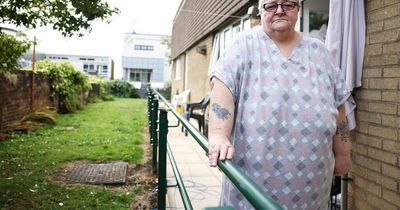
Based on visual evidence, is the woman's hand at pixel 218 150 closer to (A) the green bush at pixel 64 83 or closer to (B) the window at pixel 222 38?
(B) the window at pixel 222 38

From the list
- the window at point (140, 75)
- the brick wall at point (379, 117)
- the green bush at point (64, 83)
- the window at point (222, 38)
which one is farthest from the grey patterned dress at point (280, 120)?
the window at point (140, 75)

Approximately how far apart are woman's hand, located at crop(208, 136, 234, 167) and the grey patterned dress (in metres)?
0.19

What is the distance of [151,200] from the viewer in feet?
13.6

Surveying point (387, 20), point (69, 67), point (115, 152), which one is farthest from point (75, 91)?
point (387, 20)

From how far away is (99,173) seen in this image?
5.13 meters

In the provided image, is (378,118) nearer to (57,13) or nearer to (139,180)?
(139,180)

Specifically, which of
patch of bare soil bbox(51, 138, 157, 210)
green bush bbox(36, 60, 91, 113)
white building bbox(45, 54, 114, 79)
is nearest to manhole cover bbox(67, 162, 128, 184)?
patch of bare soil bbox(51, 138, 157, 210)

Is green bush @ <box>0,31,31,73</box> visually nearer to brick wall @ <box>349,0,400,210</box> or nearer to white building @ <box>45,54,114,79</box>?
brick wall @ <box>349,0,400,210</box>

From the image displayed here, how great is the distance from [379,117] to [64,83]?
35.4ft

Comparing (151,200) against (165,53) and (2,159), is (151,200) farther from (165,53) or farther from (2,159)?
(165,53)

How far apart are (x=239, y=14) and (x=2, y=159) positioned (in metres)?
4.84

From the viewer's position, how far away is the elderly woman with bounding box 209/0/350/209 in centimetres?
162

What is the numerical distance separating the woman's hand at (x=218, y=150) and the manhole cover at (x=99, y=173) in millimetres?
3457

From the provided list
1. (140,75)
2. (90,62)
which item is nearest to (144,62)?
(140,75)
